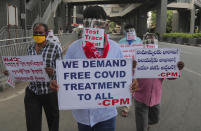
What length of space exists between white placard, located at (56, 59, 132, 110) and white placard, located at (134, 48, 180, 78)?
1.21 meters

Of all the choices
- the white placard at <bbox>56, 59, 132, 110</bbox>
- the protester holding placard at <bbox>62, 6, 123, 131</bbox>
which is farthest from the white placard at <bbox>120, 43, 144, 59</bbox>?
the white placard at <bbox>56, 59, 132, 110</bbox>

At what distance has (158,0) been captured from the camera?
40.9 meters

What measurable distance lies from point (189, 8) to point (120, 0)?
19903mm

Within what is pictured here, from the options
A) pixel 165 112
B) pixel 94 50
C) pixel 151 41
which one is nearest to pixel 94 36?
pixel 94 50

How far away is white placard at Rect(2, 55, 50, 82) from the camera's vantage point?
10.5 feet

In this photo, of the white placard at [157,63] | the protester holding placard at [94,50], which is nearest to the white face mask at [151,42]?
the white placard at [157,63]

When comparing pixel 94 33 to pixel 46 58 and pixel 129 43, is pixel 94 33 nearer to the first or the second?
Result: pixel 46 58

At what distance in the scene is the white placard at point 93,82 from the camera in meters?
2.30

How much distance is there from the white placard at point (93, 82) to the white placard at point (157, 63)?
3.97 ft

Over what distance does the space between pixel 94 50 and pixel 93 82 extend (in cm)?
32

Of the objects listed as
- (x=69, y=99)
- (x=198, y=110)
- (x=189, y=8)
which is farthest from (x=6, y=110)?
(x=189, y=8)

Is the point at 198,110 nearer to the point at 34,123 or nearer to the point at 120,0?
the point at 34,123

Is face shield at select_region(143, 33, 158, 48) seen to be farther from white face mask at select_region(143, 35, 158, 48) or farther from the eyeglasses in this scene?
the eyeglasses

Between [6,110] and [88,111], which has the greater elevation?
[88,111]
